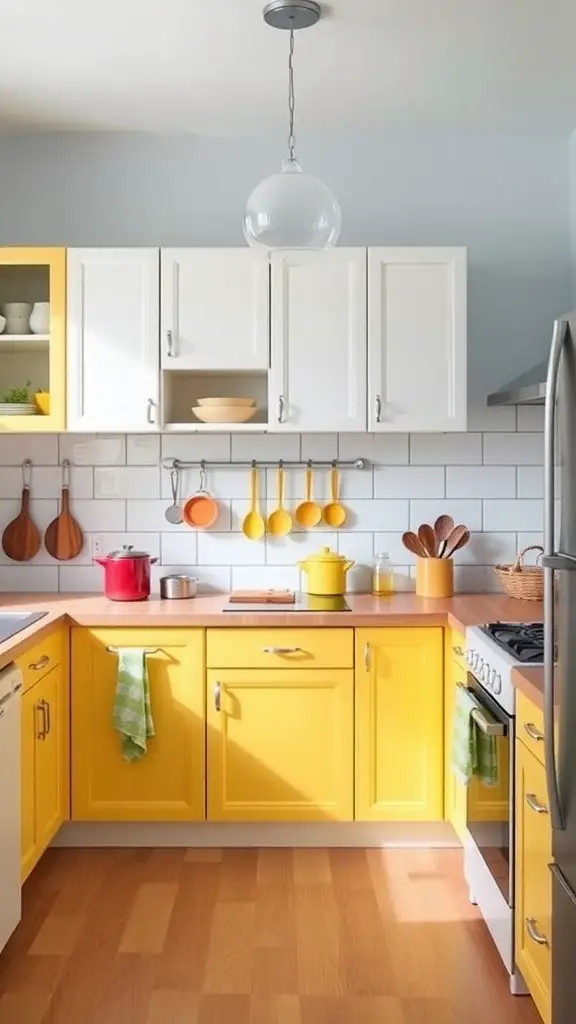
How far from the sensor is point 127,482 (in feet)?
12.6

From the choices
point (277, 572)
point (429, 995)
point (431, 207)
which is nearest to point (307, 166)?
point (431, 207)

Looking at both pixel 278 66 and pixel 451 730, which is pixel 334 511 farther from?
pixel 278 66

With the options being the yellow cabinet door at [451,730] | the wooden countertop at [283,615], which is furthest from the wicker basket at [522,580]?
the yellow cabinet door at [451,730]

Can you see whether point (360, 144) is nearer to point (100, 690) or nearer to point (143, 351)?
point (143, 351)

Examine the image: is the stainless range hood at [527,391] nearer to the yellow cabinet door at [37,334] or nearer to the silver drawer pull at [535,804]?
the silver drawer pull at [535,804]

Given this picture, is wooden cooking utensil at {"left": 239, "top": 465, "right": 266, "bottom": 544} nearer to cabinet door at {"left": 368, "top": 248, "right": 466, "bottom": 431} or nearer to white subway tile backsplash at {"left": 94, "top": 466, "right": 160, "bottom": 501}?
white subway tile backsplash at {"left": 94, "top": 466, "right": 160, "bottom": 501}

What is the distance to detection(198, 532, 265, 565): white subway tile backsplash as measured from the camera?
3.85m

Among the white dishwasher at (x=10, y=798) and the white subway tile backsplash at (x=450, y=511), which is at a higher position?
the white subway tile backsplash at (x=450, y=511)

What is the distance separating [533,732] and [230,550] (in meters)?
1.82

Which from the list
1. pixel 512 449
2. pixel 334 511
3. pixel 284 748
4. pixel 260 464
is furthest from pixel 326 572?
pixel 512 449

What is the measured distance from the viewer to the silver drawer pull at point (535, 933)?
218cm

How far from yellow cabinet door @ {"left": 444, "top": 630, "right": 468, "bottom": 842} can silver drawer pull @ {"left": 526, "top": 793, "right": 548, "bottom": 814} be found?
826 mm

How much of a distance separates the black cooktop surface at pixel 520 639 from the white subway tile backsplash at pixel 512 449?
101 cm

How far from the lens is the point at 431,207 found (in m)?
3.81
